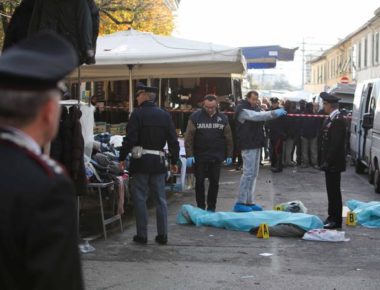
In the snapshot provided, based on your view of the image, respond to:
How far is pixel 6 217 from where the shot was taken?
192cm

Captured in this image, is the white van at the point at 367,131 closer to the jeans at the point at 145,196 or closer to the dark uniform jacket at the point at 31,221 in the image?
the jeans at the point at 145,196

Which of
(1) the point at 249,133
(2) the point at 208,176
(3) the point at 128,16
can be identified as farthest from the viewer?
(3) the point at 128,16

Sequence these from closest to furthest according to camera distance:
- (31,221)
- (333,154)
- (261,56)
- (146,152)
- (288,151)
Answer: (31,221) → (146,152) → (333,154) → (288,151) → (261,56)

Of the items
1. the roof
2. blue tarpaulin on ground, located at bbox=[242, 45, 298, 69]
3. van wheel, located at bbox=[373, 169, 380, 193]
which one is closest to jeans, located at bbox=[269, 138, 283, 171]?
van wheel, located at bbox=[373, 169, 380, 193]

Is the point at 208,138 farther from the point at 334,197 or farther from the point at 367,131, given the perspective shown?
the point at 367,131

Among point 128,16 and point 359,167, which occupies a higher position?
point 128,16

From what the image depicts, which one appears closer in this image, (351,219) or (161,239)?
→ (161,239)

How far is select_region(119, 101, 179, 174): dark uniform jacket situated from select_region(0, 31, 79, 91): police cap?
5695 mm

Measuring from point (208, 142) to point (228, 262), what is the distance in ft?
9.36

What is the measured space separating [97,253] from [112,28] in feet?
51.3

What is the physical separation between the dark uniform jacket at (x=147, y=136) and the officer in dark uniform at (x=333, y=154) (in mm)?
2393

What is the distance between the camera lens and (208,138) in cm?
975

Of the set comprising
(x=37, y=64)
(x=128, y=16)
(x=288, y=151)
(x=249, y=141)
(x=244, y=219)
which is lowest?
(x=244, y=219)

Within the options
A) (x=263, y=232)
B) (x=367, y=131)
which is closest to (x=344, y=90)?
(x=367, y=131)
